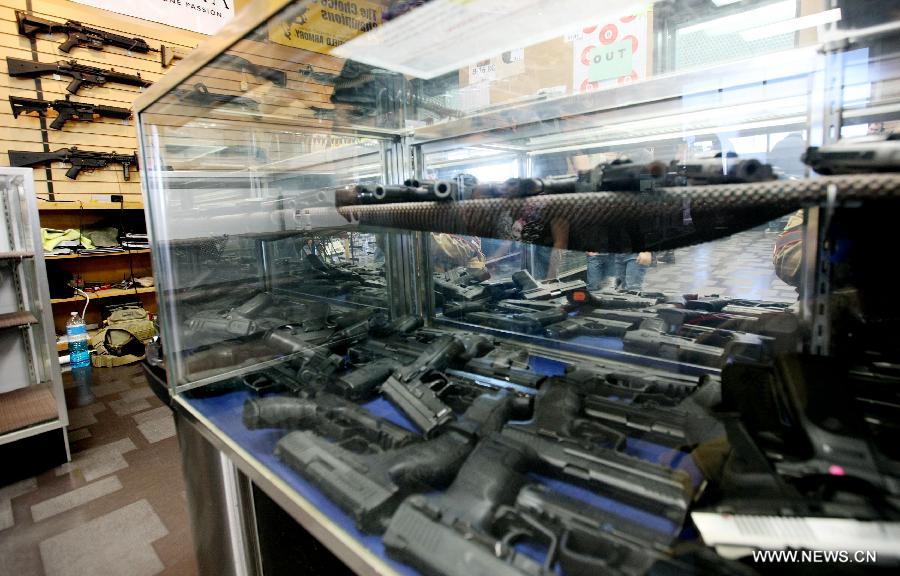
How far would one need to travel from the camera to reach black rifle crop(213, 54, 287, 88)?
3.64 feet

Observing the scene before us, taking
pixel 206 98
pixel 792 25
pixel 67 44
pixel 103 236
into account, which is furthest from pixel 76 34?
pixel 792 25

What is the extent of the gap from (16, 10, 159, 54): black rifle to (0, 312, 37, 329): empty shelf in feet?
9.64

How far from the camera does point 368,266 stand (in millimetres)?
1852

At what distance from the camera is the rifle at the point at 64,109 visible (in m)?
3.65

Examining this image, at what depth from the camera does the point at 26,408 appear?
217 cm

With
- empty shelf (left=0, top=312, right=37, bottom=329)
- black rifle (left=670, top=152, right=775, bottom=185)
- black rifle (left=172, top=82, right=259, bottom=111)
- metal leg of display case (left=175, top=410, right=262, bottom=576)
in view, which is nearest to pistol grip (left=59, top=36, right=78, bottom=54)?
empty shelf (left=0, top=312, right=37, bottom=329)

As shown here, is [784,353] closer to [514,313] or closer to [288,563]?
[514,313]

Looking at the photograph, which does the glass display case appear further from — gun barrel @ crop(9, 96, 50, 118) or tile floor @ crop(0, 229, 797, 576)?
gun barrel @ crop(9, 96, 50, 118)

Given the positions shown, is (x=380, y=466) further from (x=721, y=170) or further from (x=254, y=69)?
(x=254, y=69)

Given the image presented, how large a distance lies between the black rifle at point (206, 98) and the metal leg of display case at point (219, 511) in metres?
0.94

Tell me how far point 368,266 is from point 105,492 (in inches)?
60.9

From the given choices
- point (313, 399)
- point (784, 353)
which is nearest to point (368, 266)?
point (313, 399)

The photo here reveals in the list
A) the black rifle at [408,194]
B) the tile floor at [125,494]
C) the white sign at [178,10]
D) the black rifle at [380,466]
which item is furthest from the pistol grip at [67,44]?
the black rifle at [380,466]

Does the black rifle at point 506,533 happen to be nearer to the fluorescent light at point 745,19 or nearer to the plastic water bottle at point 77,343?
the fluorescent light at point 745,19
